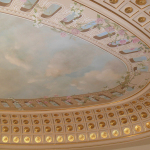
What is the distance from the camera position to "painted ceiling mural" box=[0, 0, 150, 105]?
6.31 meters

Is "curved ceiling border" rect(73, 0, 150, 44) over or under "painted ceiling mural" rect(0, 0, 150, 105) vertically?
over

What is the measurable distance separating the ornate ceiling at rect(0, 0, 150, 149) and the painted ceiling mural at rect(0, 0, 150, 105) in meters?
0.03

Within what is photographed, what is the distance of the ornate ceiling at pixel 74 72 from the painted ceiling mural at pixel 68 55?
3 centimetres

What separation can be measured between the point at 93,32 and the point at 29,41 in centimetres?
238

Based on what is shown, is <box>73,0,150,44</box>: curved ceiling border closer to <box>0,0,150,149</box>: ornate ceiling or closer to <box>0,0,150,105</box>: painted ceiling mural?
<box>0,0,150,149</box>: ornate ceiling

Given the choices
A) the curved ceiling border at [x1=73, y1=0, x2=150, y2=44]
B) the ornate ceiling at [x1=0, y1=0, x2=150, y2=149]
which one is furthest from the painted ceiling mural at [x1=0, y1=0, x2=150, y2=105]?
the curved ceiling border at [x1=73, y1=0, x2=150, y2=44]

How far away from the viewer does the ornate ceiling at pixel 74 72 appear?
6023mm

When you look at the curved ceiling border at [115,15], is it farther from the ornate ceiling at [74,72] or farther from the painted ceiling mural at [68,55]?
the painted ceiling mural at [68,55]

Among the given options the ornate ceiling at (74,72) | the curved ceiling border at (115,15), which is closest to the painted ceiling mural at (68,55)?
the ornate ceiling at (74,72)

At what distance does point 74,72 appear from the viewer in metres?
8.79

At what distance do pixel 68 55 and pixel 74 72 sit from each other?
46.1 inches

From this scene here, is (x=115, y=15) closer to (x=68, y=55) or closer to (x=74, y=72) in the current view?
(x=68, y=55)

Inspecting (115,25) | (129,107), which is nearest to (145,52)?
(115,25)

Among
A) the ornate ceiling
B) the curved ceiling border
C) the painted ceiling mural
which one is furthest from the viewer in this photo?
the painted ceiling mural
